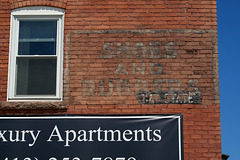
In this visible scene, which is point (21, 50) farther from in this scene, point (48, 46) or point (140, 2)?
point (140, 2)

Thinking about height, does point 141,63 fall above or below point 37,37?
below

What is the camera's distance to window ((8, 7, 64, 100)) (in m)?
8.57

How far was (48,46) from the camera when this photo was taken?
8.80 m

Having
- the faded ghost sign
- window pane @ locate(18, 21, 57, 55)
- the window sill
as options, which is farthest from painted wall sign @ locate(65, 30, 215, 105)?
window pane @ locate(18, 21, 57, 55)

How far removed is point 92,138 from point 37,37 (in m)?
2.45

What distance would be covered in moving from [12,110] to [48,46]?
1513 mm

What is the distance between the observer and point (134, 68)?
28.0 feet

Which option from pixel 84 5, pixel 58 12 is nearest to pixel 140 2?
pixel 84 5

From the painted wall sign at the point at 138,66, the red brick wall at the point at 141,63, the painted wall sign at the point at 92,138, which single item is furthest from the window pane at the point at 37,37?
the painted wall sign at the point at 92,138

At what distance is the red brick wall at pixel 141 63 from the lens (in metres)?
8.30

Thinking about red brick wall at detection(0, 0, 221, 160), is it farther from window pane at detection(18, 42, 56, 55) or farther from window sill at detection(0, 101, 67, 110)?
window pane at detection(18, 42, 56, 55)

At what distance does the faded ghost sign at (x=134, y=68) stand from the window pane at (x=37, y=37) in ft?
1.53

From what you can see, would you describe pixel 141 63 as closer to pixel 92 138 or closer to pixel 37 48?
pixel 92 138

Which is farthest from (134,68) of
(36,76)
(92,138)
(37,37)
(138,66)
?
(37,37)
